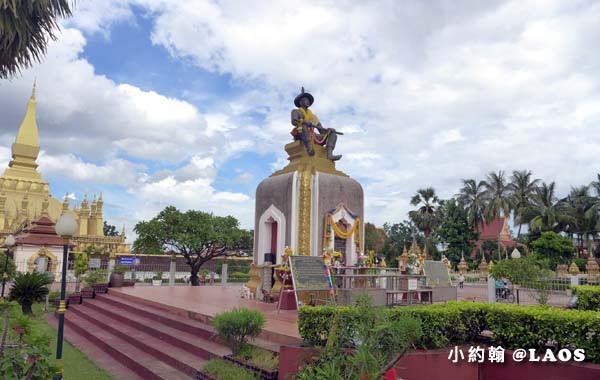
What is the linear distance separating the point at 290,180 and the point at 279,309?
4634 mm

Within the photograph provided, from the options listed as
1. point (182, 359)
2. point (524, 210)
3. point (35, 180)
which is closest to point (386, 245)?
point (524, 210)

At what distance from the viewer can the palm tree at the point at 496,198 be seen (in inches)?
1492

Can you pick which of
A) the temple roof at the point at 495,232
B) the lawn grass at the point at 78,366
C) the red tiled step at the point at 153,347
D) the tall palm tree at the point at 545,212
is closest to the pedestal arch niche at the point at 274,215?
the red tiled step at the point at 153,347

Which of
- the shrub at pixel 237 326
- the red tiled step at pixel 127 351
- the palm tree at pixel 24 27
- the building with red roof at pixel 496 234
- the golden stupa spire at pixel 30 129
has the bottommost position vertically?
the red tiled step at pixel 127 351

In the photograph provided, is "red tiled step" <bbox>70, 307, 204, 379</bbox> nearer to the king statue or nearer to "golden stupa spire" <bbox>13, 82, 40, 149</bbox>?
the king statue

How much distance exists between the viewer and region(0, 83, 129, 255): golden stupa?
31422mm

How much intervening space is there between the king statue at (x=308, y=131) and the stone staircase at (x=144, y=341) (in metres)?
6.81

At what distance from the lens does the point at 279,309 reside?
31.9 feet

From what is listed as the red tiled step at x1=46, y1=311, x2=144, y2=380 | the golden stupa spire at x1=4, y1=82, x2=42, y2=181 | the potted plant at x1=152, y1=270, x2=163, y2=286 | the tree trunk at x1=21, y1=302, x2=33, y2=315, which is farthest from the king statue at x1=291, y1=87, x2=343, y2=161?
the golden stupa spire at x1=4, y1=82, x2=42, y2=181

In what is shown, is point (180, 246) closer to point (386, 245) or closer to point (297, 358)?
point (297, 358)

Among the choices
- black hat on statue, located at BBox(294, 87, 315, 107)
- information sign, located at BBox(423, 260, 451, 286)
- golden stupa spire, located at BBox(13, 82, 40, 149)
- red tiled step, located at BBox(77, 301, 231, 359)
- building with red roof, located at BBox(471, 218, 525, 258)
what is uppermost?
golden stupa spire, located at BBox(13, 82, 40, 149)

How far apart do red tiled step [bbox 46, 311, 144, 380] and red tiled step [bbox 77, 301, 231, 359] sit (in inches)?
32.7

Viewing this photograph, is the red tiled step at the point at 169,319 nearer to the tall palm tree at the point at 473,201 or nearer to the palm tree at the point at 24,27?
the palm tree at the point at 24,27

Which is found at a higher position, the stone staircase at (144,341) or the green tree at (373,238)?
the green tree at (373,238)
